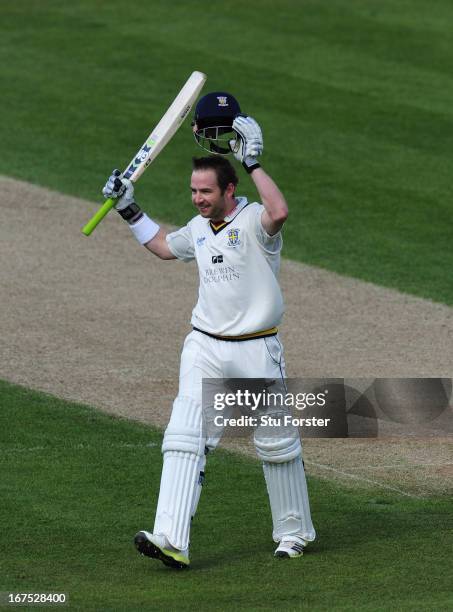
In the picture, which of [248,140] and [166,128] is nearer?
[248,140]

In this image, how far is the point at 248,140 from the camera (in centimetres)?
770

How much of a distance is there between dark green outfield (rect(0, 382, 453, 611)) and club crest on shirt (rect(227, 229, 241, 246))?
5.68ft

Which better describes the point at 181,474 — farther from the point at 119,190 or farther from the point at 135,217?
the point at 119,190

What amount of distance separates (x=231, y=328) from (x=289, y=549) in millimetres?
1264

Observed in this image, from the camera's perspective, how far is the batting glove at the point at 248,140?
769 cm

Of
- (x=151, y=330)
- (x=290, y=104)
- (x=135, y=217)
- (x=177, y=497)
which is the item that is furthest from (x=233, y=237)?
(x=290, y=104)

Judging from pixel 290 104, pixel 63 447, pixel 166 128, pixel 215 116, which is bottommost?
pixel 63 447

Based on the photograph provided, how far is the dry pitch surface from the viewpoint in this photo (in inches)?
404

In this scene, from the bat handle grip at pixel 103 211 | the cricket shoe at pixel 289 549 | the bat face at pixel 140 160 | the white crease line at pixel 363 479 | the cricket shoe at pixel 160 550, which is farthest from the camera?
the white crease line at pixel 363 479

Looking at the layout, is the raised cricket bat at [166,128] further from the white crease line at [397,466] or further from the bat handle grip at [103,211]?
the white crease line at [397,466]

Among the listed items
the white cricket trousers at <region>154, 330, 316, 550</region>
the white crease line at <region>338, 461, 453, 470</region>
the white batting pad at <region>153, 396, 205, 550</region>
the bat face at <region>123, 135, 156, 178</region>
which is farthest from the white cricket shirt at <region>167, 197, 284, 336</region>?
the white crease line at <region>338, 461, 453, 470</region>

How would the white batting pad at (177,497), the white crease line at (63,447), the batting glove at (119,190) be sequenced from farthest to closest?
the white crease line at (63,447) → the batting glove at (119,190) → the white batting pad at (177,497)

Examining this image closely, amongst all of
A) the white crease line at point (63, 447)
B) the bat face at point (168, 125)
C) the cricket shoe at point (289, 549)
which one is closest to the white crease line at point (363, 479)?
the white crease line at point (63, 447)

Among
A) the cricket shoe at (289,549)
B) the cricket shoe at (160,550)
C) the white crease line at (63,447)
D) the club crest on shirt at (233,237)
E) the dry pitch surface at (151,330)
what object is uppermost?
the dry pitch surface at (151,330)
